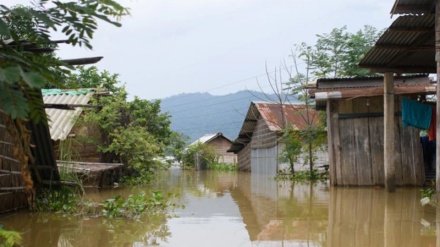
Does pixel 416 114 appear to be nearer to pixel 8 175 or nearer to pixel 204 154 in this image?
pixel 8 175

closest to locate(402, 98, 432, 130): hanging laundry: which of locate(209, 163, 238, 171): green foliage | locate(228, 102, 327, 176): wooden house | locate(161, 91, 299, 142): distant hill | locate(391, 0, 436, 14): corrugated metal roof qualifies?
locate(391, 0, 436, 14): corrugated metal roof

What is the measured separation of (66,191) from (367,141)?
783 cm

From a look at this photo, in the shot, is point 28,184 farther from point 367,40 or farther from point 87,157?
point 367,40

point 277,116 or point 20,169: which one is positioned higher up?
point 277,116

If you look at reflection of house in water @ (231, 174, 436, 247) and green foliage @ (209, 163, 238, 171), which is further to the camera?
green foliage @ (209, 163, 238, 171)

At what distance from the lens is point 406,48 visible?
35.0 ft

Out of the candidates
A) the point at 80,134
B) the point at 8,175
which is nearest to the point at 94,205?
the point at 8,175

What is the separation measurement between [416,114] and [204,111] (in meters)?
122

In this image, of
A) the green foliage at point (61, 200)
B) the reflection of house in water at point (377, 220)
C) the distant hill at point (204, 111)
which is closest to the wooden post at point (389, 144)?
the reflection of house in water at point (377, 220)

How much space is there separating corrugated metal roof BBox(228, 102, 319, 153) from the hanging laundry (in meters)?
9.28

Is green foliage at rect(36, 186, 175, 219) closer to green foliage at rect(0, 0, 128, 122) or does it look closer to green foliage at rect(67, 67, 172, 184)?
green foliage at rect(67, 67, 172, 184)

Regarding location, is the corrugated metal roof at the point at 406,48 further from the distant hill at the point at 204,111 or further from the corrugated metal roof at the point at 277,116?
the distant hill at the point at 204,111

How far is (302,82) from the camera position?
21.3 meters

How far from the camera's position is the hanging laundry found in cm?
1220
